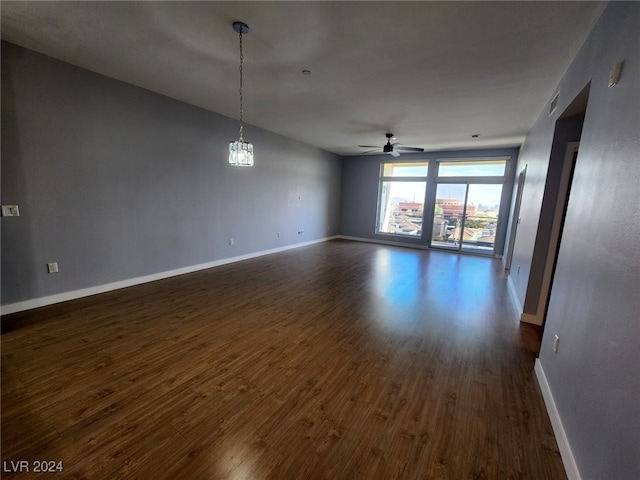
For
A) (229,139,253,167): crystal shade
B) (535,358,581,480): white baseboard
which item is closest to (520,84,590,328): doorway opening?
(535,358,581,480): white baseboard

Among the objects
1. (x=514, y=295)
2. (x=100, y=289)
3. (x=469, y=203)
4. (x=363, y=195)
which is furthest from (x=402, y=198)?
(x=100, y=289)

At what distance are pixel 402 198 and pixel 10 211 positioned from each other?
8108mm

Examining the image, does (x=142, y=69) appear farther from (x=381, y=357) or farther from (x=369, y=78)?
(x=381, y=357)

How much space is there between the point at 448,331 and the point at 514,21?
112 inches

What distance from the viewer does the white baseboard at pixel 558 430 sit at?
1395 mm

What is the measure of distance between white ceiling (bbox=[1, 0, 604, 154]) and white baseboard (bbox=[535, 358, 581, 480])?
8.93ft

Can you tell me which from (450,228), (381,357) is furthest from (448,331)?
(450,228)

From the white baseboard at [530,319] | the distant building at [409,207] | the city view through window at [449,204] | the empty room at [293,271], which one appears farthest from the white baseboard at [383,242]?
the white baseboard at [530,319]

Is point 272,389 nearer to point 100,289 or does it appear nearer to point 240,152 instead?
point 240,152

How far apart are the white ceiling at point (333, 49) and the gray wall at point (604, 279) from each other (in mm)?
572

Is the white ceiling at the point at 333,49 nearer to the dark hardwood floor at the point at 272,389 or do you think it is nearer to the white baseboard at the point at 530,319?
the white baseboard at the point at 530,319

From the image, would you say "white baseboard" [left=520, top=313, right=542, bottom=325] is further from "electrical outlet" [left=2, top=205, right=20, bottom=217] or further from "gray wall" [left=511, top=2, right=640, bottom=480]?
"electrical outlet" [left=2, top=205, right=20, bottom=217]

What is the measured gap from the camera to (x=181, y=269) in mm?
4621

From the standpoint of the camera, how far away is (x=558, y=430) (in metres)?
1.65
